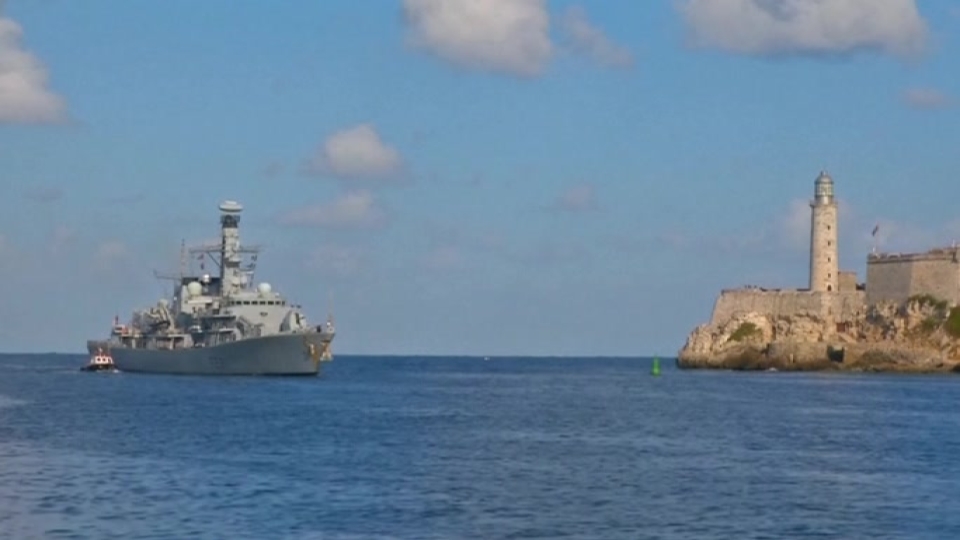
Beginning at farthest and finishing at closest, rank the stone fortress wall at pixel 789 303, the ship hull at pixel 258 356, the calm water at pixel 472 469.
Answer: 1. the stone fortress wall at pixel 789 303
2. the ship hull at pixel 258 356
3. the calm water at pixel 472 469

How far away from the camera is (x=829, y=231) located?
13550 centimetres

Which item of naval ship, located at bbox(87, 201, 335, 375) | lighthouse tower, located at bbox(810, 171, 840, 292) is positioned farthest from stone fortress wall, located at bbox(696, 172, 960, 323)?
naval ship, located at bbox(87, 201, 335, 375)

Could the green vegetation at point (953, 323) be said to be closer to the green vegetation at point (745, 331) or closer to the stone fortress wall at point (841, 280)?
the stone fortress wall at point (841, 280)

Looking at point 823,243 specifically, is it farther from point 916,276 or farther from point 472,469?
point 472,469

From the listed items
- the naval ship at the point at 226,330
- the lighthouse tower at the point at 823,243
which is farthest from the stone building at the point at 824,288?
the naval ship at the point at 226,330

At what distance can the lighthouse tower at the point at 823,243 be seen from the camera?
136 m

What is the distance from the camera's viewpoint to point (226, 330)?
102062 mm

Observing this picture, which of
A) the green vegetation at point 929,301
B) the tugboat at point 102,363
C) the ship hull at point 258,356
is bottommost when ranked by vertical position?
the tugboat at point 102,363

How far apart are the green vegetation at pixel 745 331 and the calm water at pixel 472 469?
61578 millimetres

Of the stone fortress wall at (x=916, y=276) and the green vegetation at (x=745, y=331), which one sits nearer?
the stone fortress wall at (x=916, y=276)

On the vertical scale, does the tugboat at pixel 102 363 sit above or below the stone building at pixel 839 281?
below

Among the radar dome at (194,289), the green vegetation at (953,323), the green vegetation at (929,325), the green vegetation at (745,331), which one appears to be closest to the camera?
the radar dome at (194,289)

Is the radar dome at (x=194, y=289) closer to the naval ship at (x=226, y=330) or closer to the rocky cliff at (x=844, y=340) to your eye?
the naval ship at (x=226, y=330)

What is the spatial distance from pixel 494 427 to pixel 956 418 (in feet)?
65.7
